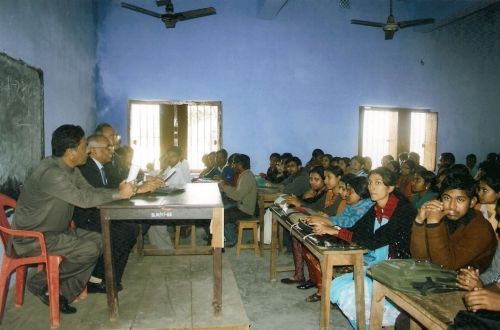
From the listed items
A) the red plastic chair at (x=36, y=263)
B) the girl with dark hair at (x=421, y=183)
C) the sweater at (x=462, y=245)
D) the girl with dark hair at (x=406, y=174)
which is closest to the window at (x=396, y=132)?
the girl with dark hair at (x=406, y=174)

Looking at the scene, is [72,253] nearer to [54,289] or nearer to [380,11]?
[54,289]

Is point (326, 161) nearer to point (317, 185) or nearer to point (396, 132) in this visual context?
point (317, 185)

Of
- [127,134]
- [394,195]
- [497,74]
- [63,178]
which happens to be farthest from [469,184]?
[497,74]

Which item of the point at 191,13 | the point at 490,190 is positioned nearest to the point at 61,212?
the point at 490,190

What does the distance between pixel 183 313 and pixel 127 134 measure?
541 centimetres

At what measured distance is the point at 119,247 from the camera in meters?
3.48

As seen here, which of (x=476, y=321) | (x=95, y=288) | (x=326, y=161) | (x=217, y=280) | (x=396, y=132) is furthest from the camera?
(x=396, y=132)

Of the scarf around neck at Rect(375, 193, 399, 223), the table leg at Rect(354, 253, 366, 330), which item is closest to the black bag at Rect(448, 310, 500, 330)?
the table leg at Rect(354, 253, 366, 330)

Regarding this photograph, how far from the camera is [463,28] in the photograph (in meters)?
8.68

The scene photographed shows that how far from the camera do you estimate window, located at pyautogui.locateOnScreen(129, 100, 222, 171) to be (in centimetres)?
766

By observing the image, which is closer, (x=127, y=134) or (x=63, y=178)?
(x=63, y=178)

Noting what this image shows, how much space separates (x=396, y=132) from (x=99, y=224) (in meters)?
6.79

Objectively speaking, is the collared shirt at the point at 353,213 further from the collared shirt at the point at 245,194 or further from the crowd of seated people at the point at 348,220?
the collared shirt at the point at 245,194

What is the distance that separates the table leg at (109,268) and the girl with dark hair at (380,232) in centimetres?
164
